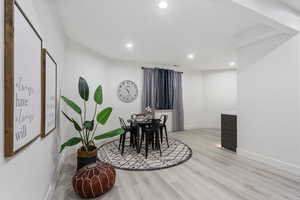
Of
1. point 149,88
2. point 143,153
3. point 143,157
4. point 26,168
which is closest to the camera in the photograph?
point 26,168

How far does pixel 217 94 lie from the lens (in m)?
6.22

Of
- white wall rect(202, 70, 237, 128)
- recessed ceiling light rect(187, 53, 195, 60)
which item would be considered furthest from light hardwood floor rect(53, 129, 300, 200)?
white wall rect(202, 70, 237, 128)

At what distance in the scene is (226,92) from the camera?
6070 mm

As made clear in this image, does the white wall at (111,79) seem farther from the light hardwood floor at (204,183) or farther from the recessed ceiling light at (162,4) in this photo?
the recessed ceiling light at (162,4)

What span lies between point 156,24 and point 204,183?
2.84 metres

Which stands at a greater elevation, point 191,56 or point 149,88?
point 191,56

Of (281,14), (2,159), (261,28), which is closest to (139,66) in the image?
(261,28)

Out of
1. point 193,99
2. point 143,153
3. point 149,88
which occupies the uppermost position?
point 149,88

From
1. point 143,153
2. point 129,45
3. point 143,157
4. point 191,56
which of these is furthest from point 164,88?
point 143,157

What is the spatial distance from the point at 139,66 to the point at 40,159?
4.27 meters

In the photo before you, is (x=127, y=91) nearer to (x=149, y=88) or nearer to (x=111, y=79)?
(x=111, y=79)

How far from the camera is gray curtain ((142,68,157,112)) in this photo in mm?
5122

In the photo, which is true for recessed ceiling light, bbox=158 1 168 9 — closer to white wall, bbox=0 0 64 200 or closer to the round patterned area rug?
white wall, bbox=0 0 64 200

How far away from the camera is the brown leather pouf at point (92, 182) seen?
5.59 ft
